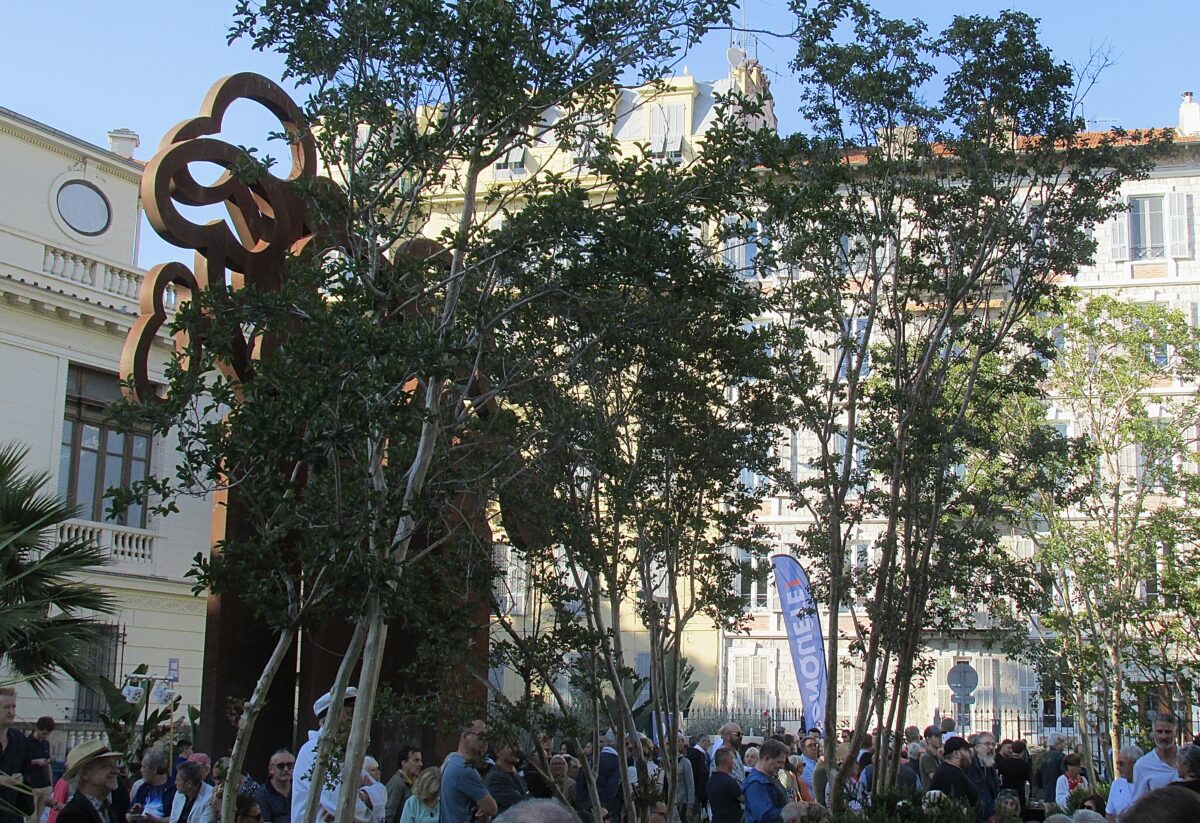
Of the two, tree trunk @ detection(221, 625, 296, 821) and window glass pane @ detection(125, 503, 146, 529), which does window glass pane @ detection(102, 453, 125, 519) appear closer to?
window glass pane @ detection(125, 503, 146, 529)

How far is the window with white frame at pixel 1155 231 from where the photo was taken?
43.2 m

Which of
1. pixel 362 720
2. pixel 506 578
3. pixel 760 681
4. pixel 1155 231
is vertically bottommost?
pixel 760 681

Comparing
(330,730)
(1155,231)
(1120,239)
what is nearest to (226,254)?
(330,730)

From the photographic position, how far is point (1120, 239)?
43469 millimetres

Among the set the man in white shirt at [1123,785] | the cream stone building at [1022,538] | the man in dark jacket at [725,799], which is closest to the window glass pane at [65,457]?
the man in dark jacket at [725,799]

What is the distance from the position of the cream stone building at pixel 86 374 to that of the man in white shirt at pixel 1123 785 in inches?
620

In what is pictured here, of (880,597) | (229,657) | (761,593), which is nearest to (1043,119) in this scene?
(880,597)

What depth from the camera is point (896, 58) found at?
49.6 feet

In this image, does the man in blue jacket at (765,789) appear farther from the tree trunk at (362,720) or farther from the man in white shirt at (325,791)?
the tree trunk at (362,720)

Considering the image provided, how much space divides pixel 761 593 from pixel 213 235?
30830mm

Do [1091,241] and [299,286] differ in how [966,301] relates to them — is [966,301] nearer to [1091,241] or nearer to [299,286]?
[1091,241]

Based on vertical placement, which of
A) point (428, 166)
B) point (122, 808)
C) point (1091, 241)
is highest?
point (1091, 241)

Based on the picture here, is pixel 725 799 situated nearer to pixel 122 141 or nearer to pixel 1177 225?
pixel 122 141

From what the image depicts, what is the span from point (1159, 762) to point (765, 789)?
12.0ft
